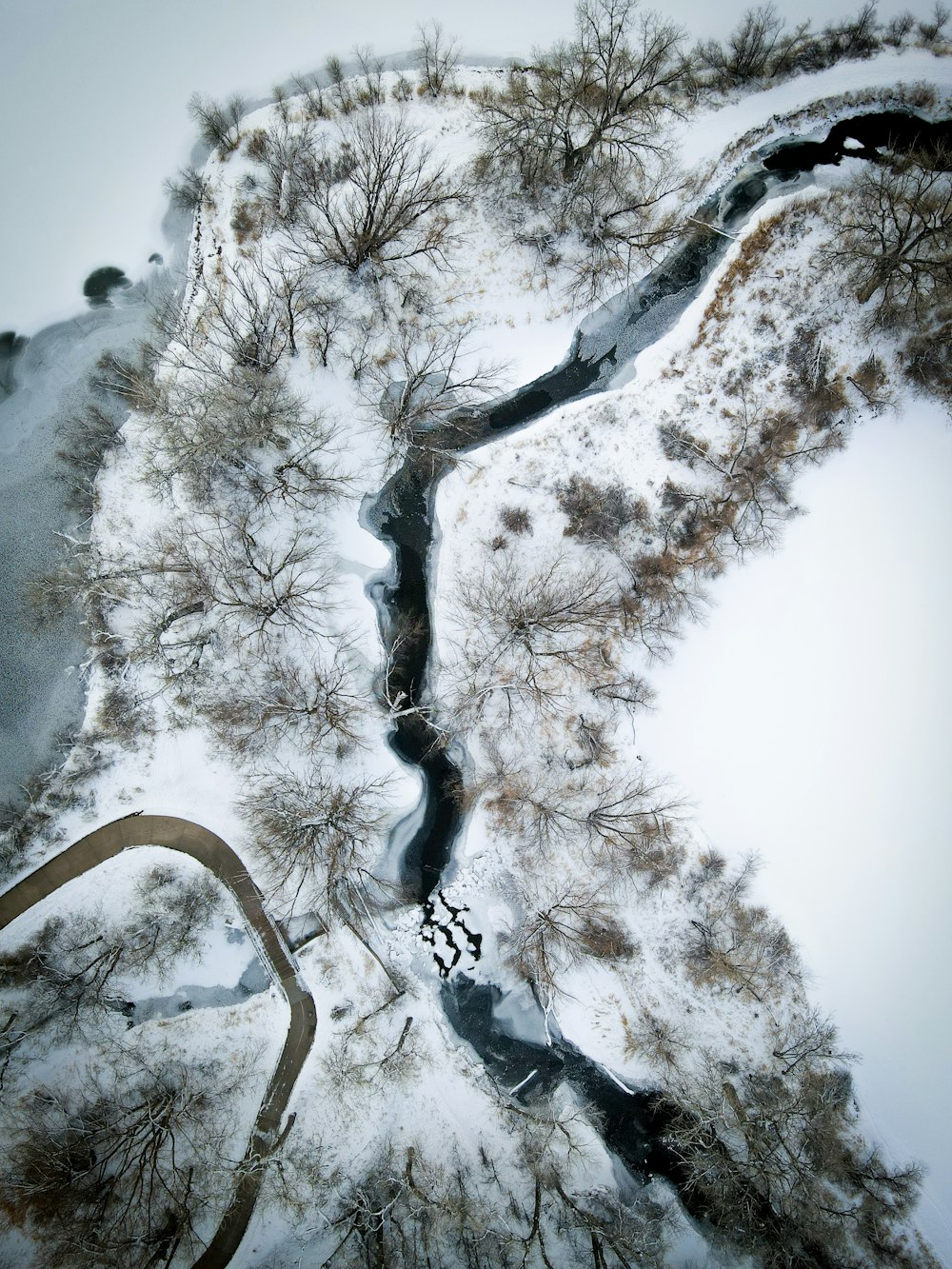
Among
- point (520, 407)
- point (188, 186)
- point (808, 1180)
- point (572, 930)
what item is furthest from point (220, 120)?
point (808, 1180)

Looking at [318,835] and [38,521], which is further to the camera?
[38,521]

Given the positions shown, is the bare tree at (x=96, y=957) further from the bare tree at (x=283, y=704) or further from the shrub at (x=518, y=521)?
the shrub at (x=518, y=521)

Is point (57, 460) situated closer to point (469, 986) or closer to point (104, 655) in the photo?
point (104, 655)

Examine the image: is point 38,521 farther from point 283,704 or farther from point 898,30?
point 898,30

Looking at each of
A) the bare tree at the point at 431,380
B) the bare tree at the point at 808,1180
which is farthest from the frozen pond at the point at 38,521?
the bare tree at the point at 808,1180

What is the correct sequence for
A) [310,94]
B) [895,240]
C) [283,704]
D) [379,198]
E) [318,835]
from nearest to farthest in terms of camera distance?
1. [318,835]
2. [283,704]
3. [379,198]
4. [895,240]
5. [310,94]

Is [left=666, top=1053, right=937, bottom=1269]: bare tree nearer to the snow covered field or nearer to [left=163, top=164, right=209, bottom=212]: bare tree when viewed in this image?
the snow covered field
